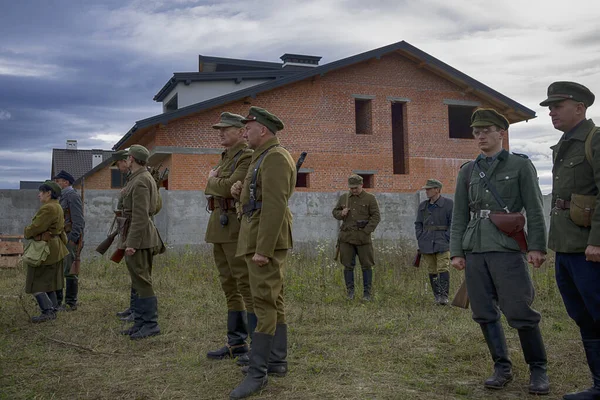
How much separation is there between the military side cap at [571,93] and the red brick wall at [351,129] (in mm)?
17941

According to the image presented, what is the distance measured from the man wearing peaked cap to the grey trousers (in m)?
4.67

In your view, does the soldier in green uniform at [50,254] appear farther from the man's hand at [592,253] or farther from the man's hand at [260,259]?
the man's hand at [592,253]

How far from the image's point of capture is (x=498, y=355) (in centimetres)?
477

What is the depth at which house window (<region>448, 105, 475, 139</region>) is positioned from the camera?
2805 cm

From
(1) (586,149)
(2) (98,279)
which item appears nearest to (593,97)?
(1) (586,149)

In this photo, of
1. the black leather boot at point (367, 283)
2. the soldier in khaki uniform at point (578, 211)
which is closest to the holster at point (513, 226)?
the soldier in khaki uniform at point (578, 211)

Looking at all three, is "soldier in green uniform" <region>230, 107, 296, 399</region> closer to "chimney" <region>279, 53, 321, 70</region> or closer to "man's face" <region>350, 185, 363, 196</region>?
"man's face" <region>350, 185, 363, 196</region>

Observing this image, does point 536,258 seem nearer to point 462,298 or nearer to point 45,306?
point 462,298

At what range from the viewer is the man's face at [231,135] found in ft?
18.9

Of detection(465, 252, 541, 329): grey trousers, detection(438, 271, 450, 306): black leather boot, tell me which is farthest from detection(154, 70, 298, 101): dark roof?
detection(465, 252, 541, 329): grey trousers

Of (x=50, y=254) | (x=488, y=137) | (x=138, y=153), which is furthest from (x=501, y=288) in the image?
A: (x=50, y=254)

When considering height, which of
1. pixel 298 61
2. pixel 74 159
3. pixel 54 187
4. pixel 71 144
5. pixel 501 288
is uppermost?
pixel 298 61

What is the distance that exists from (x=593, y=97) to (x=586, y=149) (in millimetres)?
491

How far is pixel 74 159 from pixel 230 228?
45800 mm
